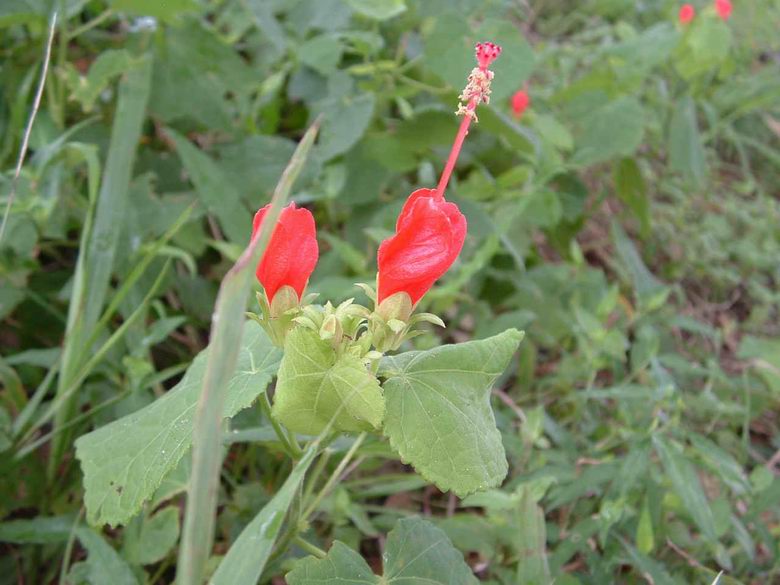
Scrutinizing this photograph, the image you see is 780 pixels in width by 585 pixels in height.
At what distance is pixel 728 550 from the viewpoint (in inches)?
48.1

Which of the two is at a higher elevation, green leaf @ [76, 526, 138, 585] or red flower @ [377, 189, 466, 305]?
red flower @ [377, 189, 466, 305]

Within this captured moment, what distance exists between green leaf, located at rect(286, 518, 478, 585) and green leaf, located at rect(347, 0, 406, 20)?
959mm

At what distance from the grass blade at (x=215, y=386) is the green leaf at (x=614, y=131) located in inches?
55.7

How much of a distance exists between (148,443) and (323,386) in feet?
0.58

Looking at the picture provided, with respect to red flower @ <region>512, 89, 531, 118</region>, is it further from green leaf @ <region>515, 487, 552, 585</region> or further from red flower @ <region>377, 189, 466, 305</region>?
red flower @ <region>377, 189, 466, 305</region>

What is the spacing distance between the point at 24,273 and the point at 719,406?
4.12 ft

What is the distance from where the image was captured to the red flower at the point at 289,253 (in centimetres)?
66

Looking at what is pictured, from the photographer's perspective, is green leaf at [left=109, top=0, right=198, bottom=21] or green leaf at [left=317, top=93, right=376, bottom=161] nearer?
green leaf at [left=109, top=0, right=198, bottom=21]

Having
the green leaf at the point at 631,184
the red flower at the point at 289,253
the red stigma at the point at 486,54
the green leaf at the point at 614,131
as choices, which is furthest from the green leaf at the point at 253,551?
the green leaf at the point at 631,184

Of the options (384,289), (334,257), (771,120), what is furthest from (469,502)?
(771,120)

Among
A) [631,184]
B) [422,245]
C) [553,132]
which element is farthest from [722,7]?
[422,245]

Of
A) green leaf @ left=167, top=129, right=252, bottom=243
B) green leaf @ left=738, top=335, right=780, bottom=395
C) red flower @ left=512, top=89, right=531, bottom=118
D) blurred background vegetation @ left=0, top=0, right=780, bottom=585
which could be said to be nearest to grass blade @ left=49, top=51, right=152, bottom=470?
blurred background vegetation @ left=0, top=0, right=780, bottom=585

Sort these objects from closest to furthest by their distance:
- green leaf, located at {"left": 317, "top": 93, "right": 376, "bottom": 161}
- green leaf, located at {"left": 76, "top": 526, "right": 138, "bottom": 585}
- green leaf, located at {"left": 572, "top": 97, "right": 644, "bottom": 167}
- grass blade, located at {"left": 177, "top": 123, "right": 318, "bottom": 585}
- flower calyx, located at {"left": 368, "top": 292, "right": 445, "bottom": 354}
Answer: grass blade, located at {"left": 177, "top": 123, "right": 318, "bottom": 585}
flower calyx, located at {"left": 368, "top": 292, "right": 445, "bottom": 354}
green leaf, located at {"left": 76, "top": 526, "right": 138, "bottom": 585}
green leaf, located at {"left": 317, "top": 93, "right": 376, "bottom": 161}
green leaf, located at {"left": 572, "top": 97, "right": 644, "bottom": 167}

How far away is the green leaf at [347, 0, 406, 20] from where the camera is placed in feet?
4.56
